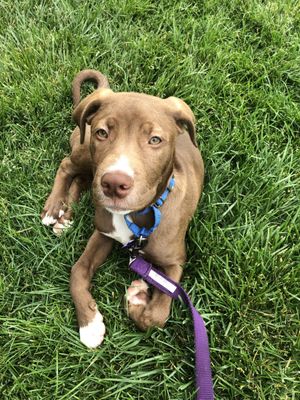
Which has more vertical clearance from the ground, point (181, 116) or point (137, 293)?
point (181, 116)

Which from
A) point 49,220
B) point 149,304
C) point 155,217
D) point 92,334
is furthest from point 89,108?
point 92,334

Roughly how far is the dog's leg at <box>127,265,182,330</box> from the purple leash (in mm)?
74

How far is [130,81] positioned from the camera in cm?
480

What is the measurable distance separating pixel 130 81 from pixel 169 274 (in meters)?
2.00

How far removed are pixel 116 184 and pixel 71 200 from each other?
1.46 m

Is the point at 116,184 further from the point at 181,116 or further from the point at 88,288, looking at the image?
the point at 88,288

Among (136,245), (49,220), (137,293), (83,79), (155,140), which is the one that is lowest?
(49,220)

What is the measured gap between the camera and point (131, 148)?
298 cm

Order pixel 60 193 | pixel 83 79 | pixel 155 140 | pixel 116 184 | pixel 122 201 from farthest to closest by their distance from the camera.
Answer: pixel 83 79 < pixel 60 193 < pixel 155 140 < pixel 122 201 < pixel 116 184

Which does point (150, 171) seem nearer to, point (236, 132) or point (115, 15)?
point (236, 132)

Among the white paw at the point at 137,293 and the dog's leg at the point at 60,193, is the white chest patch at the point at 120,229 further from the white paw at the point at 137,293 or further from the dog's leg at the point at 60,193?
the dog's leg at the point at 60,193

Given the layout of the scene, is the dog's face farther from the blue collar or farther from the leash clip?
the leash clip

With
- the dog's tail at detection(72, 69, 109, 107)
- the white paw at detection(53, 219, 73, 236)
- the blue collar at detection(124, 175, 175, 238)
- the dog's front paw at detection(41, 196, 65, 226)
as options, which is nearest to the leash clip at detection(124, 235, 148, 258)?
the blue collar at detection(124, 175, 175, 238)

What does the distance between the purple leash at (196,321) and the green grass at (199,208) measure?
0.17 meters
